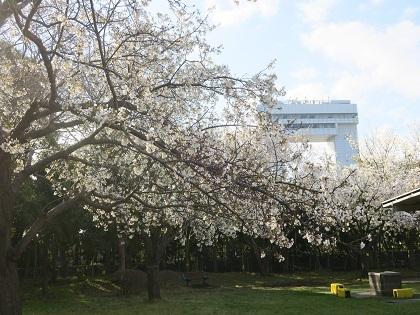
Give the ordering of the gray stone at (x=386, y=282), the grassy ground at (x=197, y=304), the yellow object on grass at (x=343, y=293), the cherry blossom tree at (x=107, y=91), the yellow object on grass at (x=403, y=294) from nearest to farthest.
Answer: the cherry blossom tree at (x=107, y=91), the grassy ground at (x=197, y=304), the yellow object on grass at (x=403, y=294), the gray stone at (x=386, y=282), the yellow object on grass at (x=343, y=293)

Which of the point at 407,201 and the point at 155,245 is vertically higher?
the point at 407,201

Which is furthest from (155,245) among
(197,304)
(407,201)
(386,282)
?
(407,201)

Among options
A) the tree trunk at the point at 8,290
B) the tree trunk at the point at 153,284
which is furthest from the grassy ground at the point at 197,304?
the tree trunk at the point at 8,290

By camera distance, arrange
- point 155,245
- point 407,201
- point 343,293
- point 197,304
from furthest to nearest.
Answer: point 155,245, point 343,293, point 197,304, point 407,201

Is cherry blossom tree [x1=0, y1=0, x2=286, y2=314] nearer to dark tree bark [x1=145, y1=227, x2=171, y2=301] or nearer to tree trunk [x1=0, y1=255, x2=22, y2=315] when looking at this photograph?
tree trunk [x1=0, y1=255, x2=22, y2=315]

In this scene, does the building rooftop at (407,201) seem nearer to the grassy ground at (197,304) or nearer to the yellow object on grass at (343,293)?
the grassy ground at (197,304)

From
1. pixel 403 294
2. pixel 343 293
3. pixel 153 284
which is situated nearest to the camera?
pixel 403 294

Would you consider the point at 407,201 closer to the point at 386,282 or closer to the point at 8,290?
the point at 386,282

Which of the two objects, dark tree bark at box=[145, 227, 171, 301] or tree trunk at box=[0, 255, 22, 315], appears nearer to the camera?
tree trunk at box=[0, 255, 22, 315]

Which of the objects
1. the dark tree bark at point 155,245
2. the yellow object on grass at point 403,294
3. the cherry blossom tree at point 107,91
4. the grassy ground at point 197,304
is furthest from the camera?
the dark tree bark at point 155,245

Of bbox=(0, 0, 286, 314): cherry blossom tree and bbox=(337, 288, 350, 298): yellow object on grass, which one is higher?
bbox=(0, 0, 286, 314): cherry blossom tree

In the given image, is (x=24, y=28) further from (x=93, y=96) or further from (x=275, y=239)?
(x=275, y=239)

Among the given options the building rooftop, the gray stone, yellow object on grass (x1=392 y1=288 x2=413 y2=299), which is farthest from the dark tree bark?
the building rooftop

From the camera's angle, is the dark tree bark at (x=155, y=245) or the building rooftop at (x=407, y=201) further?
the dark tree bark at (x=155, y=245)
